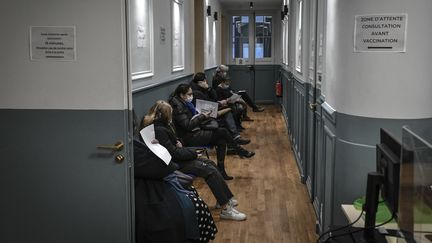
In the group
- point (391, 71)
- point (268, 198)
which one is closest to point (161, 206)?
point (391, 71)

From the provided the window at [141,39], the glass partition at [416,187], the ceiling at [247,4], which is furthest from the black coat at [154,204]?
the ceiling at [247,4]

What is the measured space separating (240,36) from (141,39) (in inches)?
377

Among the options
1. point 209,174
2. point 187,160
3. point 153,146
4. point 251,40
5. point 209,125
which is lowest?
point 209,174

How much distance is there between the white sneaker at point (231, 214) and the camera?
448cm

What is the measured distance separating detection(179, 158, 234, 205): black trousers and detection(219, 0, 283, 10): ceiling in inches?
332

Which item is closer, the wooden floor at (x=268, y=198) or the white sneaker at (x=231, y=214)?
the wooden floor at (x=268, y=198)

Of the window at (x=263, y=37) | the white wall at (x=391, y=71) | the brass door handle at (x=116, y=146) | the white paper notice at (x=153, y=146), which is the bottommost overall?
the white paper notice at (x=153, y=146)

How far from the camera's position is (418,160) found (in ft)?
5.11

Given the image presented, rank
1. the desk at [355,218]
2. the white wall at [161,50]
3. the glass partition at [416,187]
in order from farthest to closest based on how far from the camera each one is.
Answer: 1. the white wall at [161,50]
2. the desk at [355,218]
3. the glass partition at [416,187]

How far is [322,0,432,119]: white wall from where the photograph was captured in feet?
9.33

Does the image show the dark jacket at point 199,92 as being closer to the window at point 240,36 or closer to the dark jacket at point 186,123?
the dark jacket at point 186,123

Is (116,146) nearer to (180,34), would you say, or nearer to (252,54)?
(180,34)

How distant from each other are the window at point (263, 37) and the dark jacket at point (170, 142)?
32.2 ft

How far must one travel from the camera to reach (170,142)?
411 cm
